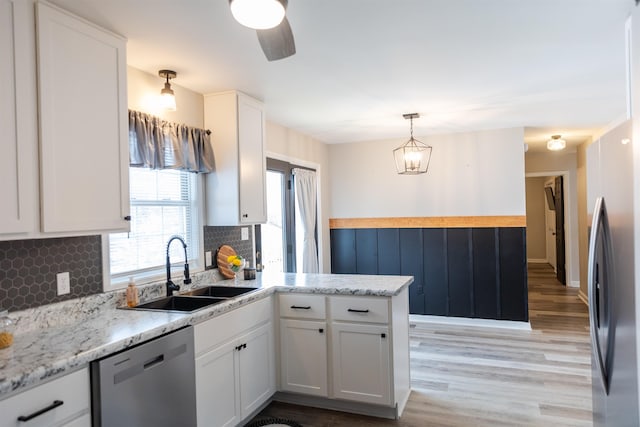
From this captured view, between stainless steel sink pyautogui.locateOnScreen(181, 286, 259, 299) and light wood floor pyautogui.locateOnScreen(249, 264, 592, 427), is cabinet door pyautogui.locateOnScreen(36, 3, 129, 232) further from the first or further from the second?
light wood floor pyautogui.locateOnScreen(249, 264, 592, 427)

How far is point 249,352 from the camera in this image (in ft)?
8.96

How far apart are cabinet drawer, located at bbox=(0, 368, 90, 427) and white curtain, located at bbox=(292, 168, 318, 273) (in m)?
3.34

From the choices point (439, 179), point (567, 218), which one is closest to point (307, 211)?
point (439, 179)

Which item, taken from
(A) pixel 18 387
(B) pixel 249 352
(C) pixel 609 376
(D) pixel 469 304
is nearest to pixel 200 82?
(B) pixel 249 352

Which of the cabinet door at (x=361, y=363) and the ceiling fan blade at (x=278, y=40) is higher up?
the ceiling fan blade at (x=278, y=40)

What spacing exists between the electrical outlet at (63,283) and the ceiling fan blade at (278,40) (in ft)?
5.12

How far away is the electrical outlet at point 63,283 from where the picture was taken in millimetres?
2172

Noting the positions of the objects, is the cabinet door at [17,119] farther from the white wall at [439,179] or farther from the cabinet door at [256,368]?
the white wall at [439,179]

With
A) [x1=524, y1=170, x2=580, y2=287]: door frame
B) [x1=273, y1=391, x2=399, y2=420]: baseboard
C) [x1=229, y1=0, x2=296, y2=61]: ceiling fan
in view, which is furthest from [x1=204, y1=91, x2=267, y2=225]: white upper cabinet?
[x1=524, y1=170, x2=580, y2=287]: door frame

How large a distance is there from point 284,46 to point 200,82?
1.55 metres

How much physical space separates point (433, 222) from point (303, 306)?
284 cm

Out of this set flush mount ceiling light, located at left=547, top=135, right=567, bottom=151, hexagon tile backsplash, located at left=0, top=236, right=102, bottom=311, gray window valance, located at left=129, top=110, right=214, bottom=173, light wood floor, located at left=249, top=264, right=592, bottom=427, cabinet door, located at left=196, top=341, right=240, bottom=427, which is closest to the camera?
hexagon tile backsplash, located at left=0, top=236, right=102, bottom=311

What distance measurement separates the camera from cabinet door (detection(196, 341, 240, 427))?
2.29 meters

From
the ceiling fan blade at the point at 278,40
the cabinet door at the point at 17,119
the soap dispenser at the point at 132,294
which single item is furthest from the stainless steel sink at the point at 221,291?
the ceiling fan blade at the point at 278,40
